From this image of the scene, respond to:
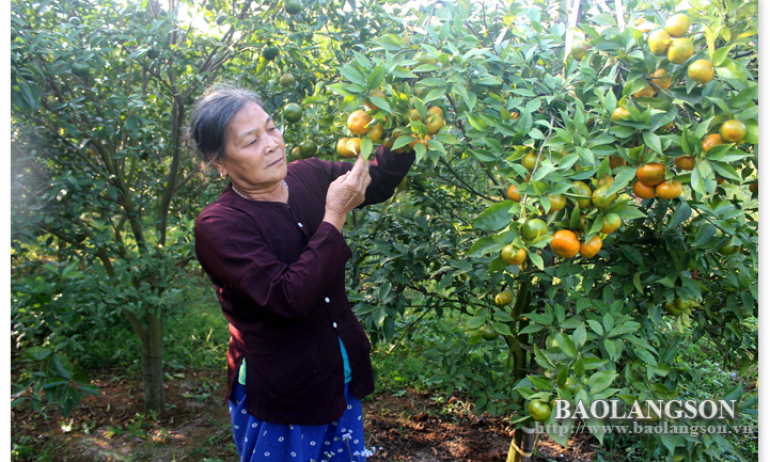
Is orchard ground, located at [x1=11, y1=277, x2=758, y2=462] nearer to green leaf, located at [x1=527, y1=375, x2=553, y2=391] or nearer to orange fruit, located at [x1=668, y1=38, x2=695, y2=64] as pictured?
green leaf, located at [x1=527, y1=375, x2=553, y2=391]

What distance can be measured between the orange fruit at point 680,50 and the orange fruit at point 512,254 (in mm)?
550

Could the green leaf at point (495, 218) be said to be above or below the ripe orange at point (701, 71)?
below

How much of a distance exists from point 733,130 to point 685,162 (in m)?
0.12

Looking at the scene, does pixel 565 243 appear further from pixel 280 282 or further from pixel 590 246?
pixel 280 282

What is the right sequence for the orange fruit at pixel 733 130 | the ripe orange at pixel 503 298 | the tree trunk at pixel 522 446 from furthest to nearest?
the tree trunk at pixel 522 446
the ripe orange at pixel 503 298
the orange fruit at pixel 733 130

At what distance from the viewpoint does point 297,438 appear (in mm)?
1647

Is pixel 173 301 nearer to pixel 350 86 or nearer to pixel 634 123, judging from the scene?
pixel 350 86

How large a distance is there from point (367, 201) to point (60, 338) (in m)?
1.14

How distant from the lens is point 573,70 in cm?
131

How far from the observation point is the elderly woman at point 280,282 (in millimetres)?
1438

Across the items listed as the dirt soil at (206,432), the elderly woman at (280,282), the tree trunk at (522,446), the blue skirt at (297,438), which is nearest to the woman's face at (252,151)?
the elderly woman at (280,282)

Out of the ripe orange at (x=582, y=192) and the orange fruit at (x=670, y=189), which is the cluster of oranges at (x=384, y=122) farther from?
the orange fruit at (x=670, y=189)

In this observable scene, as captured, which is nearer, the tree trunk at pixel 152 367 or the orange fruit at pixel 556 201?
the orange fruit at pixel 556 201

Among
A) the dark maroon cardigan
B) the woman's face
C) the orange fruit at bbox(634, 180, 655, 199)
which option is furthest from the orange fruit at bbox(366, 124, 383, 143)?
the orange fruit at bbox(634, 180, 655, 199)
